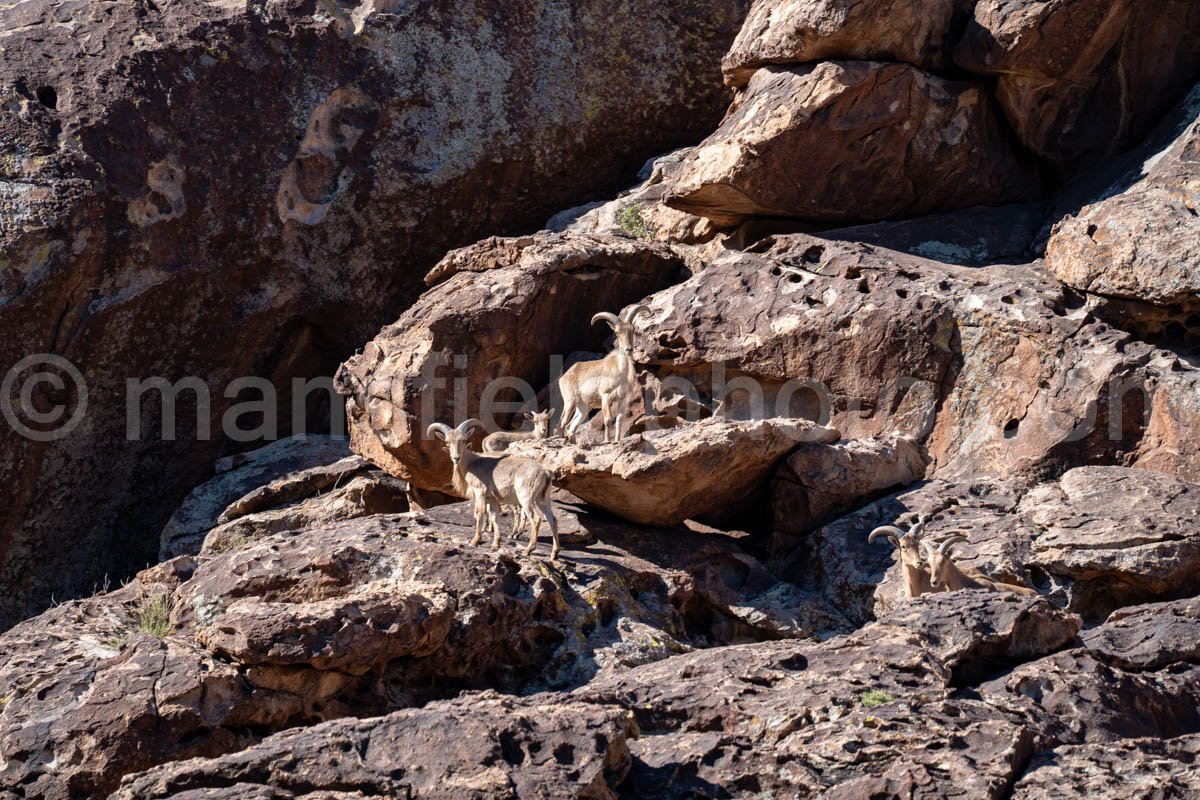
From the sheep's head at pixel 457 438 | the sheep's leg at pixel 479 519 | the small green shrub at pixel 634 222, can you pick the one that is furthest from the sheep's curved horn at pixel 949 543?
the small green shrub at pixel 634 222

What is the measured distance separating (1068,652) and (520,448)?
18.0 feet

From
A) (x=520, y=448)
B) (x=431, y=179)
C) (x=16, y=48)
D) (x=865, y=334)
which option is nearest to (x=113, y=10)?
(x=16, y=48)

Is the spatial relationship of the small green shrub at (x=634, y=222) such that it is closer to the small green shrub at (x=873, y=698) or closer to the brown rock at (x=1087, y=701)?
the brown rock at (x=1087, y=701)

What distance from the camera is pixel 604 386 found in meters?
13.0

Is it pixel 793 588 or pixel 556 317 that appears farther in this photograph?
pixel 556 317

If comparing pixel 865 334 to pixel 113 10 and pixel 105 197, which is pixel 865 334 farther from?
pixel 113 10

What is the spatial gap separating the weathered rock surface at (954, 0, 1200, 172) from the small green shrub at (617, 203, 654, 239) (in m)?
3.92

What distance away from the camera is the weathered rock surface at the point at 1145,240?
40.7 ft

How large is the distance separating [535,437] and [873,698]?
6.27 meters

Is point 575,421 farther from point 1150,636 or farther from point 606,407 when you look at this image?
point 1150,636

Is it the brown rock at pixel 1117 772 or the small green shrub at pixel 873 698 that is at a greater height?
the small green shrub at pixel 873 698

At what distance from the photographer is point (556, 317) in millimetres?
14672

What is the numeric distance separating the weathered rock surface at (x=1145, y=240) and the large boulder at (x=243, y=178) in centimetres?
591

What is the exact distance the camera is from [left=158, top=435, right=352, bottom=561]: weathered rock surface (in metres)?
14.9
